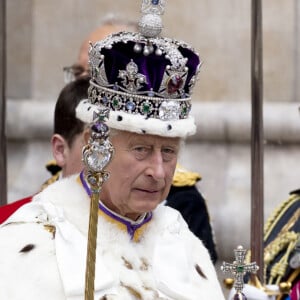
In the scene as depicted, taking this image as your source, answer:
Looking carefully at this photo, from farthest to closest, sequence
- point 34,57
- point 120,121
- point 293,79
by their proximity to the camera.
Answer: point 34,57
point 293,79
point 120,121

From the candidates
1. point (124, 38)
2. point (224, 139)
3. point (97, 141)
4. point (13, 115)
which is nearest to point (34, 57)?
point (13, 115)

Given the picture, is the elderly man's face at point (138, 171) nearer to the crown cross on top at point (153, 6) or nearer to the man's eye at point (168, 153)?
the man's eye at point (168, 153)

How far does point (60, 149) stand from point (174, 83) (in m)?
0.95

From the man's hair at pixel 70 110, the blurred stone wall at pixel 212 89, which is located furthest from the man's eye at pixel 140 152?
the blurred stone wall at pixel 212 89

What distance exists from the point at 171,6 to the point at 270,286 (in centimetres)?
264

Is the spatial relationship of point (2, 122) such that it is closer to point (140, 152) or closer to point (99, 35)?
point (99, 35)

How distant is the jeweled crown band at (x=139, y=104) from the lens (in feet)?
13.8

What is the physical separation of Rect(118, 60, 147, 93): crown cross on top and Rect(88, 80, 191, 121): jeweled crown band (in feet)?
0.07

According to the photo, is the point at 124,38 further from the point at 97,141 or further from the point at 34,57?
the point at 34,57

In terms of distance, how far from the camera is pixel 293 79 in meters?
7.41

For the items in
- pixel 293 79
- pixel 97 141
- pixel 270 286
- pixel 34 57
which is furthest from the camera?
pixel 34 57

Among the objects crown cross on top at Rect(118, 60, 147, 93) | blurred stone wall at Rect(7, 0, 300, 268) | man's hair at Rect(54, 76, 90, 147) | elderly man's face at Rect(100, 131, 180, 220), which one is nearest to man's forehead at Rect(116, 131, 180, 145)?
elderly man's face at Rect(100, 131, 180, 220)

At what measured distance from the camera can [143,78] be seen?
4215mm

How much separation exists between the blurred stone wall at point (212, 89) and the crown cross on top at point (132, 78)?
9.91ft
